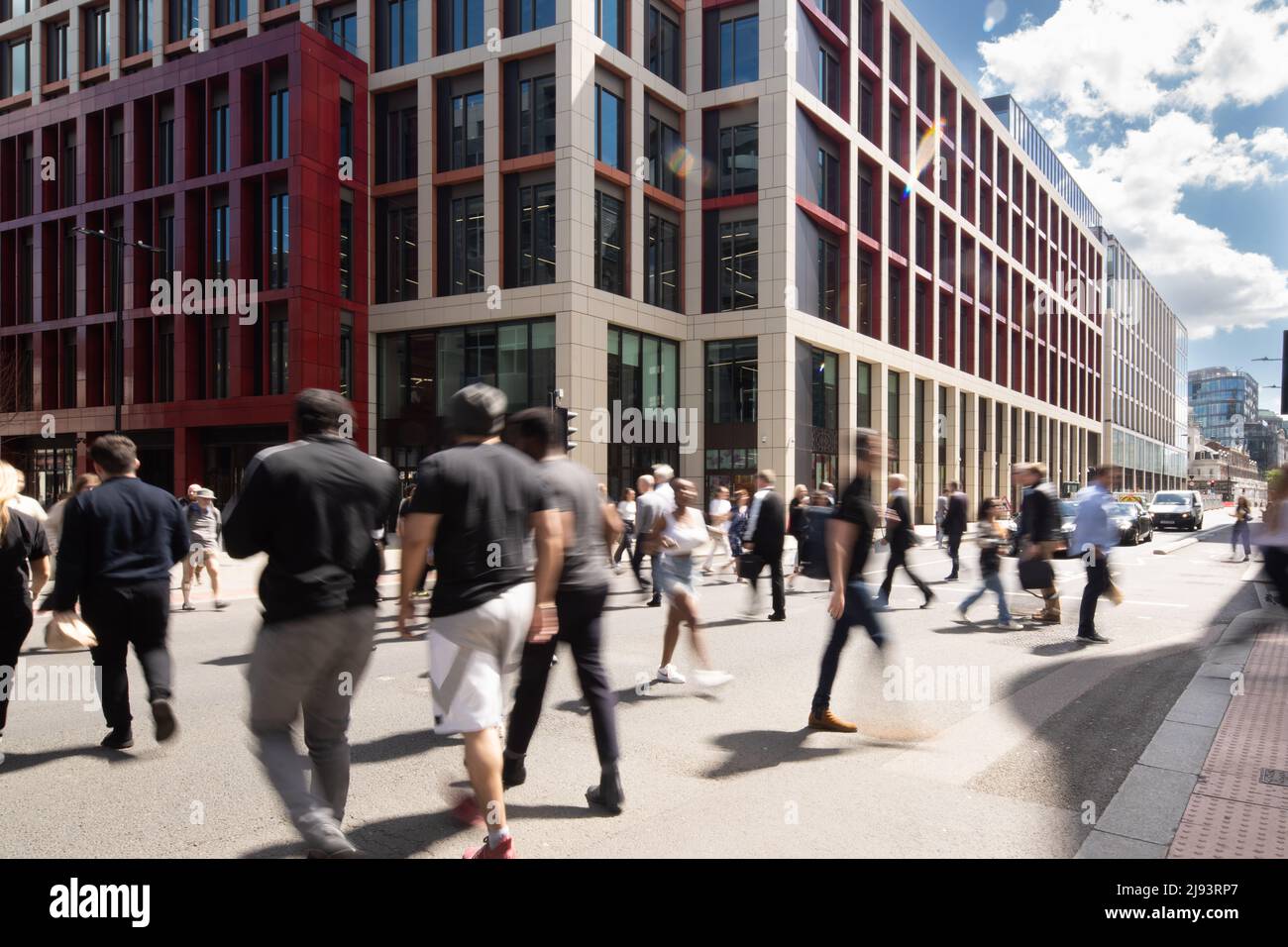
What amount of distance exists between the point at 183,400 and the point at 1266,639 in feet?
97.7

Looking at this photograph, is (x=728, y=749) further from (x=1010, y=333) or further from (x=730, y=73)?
A: (x=1010, y=333)

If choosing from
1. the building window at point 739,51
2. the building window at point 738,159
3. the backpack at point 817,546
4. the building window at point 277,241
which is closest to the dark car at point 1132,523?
the building window at point 738,159

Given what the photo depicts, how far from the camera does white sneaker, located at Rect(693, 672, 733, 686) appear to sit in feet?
22.2

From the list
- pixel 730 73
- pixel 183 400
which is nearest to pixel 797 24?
pixel 730 73

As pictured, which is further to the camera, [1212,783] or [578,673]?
[1212,783]

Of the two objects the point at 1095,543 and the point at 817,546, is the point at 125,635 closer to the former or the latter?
the point at 817,546

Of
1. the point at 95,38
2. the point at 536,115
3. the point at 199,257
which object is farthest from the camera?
the point at 95,38

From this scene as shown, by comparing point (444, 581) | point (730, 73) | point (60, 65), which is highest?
point (60, 65)

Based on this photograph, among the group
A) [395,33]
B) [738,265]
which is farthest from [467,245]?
[738,265]

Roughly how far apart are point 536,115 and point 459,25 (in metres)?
4.69

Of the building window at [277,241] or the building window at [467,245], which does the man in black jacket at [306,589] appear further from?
the building window at [277,241]

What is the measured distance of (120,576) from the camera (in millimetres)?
4805

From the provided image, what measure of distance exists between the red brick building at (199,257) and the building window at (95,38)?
3.48m
